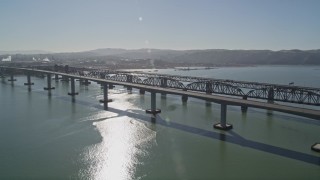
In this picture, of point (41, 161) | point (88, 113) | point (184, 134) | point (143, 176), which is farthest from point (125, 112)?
point (143, 176)

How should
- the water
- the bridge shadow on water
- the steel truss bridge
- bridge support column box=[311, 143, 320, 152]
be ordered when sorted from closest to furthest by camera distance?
1. the water
2. the bridge shadow on water
3. bridge support column box=[311, 143, 320, 152]
4. the steel truss bridge


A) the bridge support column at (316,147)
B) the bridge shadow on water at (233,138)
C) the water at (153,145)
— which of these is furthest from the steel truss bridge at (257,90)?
the bridge shadow on water at (233,138)

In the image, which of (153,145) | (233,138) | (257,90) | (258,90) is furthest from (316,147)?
(258,90)

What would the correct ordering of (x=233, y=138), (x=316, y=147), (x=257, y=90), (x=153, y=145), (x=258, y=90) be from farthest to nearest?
(x=258, y=90) < (x=257, y=90) < (x=233, y=138) < (x=153, y=145) < (x=316, y=147)

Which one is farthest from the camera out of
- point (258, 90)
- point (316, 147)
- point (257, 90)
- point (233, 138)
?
point (258, 90)

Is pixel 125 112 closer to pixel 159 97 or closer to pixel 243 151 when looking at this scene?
pixel 159 97

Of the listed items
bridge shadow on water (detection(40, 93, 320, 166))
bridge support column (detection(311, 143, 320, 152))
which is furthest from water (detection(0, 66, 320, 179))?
bridge support column (detection(311, 143, 320, 152))

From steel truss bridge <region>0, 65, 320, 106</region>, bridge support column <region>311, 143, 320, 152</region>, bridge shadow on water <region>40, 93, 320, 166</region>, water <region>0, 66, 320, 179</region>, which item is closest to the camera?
water <region>0, 66, 320, 179</region>

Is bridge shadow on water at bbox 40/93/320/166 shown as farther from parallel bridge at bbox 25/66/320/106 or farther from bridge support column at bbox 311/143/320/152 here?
parallel bridge at bbox 25/66/320/106

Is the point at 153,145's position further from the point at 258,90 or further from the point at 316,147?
the point at 258,90
